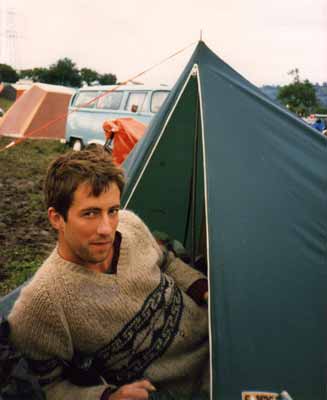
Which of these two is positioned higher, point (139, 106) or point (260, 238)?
point (139, 106)

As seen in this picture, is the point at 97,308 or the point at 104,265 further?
the point at 104,265

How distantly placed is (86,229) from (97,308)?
30 centimetres

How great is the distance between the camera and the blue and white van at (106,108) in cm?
778

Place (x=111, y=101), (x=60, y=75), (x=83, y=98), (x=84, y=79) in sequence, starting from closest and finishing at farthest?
1. (x=111, y=101)
2. (x=83, y=98)
3. (x=60, y=75)
4. (x=84, y=79)

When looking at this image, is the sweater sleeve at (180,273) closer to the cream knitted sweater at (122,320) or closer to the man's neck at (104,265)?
the cream knitted sweater at (122,320)

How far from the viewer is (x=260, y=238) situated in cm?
204

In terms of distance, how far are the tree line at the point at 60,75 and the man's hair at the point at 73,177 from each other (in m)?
56.6

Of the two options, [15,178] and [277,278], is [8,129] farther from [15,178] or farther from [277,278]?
[277,278]

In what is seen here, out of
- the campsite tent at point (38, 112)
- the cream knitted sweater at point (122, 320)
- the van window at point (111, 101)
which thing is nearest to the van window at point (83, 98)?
the van window at point (111, 101)

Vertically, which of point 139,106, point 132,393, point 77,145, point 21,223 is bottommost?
point 21,223

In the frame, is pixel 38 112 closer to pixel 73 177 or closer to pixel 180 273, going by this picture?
pixel 180 273

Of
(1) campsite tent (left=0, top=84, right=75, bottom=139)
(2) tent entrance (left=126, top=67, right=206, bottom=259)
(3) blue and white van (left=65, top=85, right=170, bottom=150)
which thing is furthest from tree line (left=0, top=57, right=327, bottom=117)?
(2) tent entrance (left=126, top=67, right=206, bottom=259)

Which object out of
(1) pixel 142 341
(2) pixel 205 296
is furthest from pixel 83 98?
(1) pixel 142 341

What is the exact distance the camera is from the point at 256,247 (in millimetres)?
2029
